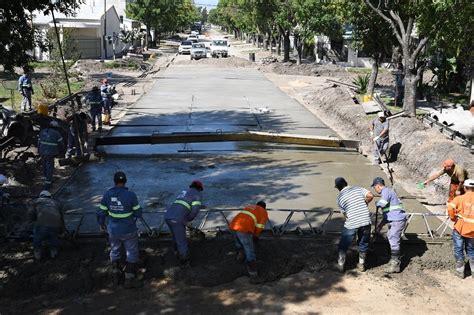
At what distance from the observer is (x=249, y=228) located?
7.09m

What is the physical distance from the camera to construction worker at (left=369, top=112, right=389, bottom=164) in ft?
43.1

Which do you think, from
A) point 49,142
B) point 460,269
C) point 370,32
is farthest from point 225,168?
point 370,32

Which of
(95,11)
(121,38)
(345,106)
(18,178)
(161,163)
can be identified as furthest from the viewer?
(121,38)

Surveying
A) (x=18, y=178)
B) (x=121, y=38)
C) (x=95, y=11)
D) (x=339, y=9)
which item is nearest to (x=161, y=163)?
(x=18, y=178)

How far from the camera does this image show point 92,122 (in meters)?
16.7

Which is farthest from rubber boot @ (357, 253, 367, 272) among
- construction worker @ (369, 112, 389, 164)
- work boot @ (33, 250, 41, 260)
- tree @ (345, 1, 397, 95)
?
tree @ (345, 1, 397, 95)

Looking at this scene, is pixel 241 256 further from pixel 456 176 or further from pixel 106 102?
pixel 106 102

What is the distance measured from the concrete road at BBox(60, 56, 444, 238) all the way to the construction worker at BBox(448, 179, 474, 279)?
189 centimetres

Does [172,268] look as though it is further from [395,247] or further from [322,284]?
[395,247]

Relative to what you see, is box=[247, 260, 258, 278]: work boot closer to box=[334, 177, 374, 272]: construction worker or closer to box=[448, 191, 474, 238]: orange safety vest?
box=[334, 177, 374, 272]: construction worker

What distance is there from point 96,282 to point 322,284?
3223 mm

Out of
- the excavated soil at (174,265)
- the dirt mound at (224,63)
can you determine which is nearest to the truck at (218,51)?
the dirt mound at (224,63)

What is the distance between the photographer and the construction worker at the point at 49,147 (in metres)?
10.7

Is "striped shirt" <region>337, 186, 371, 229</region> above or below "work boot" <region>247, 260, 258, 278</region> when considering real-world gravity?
above
